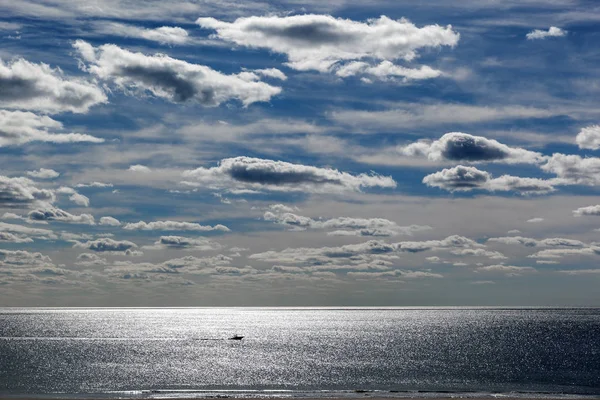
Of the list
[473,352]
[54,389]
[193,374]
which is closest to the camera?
[54,389]

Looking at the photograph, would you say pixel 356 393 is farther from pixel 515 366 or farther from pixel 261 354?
pixel 261 354

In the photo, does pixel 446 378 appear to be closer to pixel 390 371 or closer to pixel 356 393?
pixel 390 371

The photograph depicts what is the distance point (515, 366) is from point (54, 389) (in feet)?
246

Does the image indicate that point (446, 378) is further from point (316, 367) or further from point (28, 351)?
point (28, 351)

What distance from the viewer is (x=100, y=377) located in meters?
99.8

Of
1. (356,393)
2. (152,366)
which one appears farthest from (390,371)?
(152,366)

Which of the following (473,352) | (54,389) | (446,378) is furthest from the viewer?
(473,352)

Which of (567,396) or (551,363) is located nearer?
(567,396)

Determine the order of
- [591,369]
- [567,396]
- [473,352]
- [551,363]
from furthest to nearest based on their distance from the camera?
[473,352] < [551,363] < [591,369] < [567,396]

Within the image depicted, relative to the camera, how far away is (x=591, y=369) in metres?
113

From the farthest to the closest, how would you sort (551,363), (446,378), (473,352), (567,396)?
(473,352) → (551,363) → (446,378) → (567,396)

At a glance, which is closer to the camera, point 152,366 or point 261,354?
point 152,366

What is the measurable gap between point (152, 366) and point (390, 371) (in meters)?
41.7

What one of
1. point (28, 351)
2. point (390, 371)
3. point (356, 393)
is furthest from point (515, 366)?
point (28, 351)
